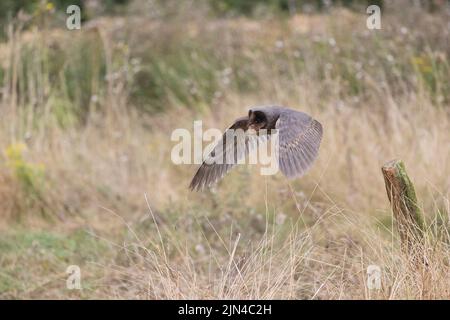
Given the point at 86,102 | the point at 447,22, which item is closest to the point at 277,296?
the point at 447,22

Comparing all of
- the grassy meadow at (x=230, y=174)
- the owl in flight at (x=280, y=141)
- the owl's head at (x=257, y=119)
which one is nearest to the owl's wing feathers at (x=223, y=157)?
the owl in flight at (x=280, y=141)

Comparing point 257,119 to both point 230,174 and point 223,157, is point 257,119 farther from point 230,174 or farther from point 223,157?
point 230,174

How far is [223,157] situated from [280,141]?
0.47 meters

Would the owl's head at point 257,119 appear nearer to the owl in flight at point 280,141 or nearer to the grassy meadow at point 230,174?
the owl in flight at point 280,141

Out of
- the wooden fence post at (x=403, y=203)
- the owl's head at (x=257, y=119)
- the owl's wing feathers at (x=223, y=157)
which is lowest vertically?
the wooden fence post at (x=403, y=203)

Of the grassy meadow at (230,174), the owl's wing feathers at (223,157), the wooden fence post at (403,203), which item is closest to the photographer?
the wooden fence post at (403,203)

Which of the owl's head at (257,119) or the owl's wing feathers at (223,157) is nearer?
the owl's head at (257,119)

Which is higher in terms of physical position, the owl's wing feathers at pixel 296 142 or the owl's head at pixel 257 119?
the owl's head at pixel 257 119

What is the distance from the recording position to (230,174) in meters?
5.55

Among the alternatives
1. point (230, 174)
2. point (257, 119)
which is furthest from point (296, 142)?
point (230, 174)

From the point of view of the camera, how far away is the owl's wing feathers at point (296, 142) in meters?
3.23

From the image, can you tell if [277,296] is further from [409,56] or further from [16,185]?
[409,56]

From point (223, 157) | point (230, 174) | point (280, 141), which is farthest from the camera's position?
point (230, 174)

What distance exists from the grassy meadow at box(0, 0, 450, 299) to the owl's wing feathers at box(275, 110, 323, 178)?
0.16m
